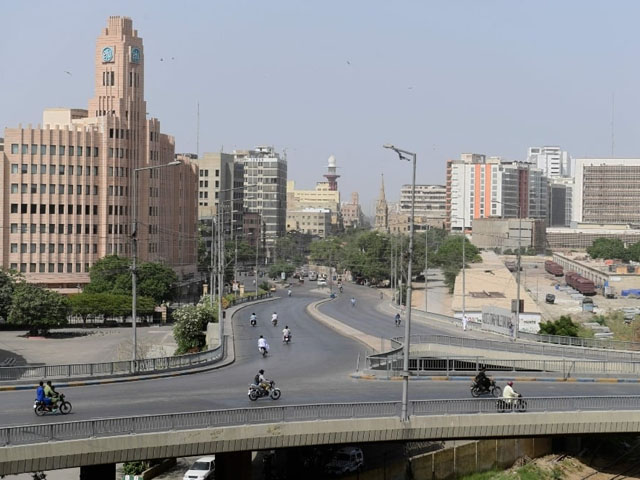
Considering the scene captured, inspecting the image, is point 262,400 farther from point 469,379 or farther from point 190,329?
point 190,329

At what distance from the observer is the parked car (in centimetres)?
3884

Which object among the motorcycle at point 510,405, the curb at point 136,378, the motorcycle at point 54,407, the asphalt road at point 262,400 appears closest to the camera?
the motorcycle at point 54,407

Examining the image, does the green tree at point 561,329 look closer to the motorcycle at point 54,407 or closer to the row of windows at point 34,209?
the motorcycle at point 54,407

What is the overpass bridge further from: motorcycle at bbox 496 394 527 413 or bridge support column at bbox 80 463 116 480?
bridge support column at bbox 80 463 116 480

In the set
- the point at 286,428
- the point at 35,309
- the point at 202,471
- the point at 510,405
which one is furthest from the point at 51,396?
→ the point at 35,309

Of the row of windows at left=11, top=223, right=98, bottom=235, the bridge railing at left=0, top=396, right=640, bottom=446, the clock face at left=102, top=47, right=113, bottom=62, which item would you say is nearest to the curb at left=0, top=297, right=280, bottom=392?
the bridge railing at left=0, top=396, right=640, bottom=446

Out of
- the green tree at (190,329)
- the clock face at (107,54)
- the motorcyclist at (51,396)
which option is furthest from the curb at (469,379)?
the clock face at (107,54)

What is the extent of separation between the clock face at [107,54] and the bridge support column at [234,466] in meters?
102

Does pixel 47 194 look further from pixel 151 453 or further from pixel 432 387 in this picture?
pixel 151 453

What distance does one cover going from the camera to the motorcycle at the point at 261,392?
36.8m

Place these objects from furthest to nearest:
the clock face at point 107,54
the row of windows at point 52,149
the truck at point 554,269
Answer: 1. the truck at point 554,269
2. the clock face at point 107,54
3. the row of windows at point 52,149

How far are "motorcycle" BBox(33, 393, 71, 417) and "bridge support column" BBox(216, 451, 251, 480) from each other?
5216mm

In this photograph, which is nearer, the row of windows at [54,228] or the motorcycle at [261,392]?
the motorcycle at [261,392]

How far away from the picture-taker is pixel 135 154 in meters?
127
